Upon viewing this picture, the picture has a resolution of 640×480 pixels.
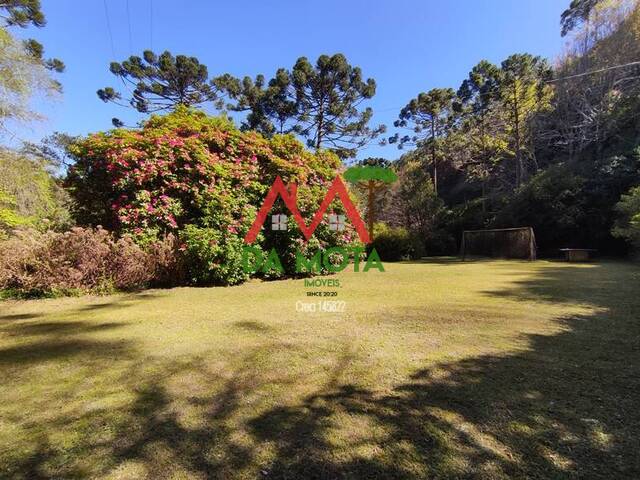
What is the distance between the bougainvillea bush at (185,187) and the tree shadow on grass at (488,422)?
560 centimetres

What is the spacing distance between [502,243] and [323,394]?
1593 centimetres

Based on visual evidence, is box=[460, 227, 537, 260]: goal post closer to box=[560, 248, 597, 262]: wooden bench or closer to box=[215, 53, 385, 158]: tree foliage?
box=[560, 248, 597, 262]: wooden bench

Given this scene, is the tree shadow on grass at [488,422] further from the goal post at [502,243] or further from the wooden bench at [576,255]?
the wooden bench at [576,255]

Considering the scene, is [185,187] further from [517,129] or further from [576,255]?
[517,129]

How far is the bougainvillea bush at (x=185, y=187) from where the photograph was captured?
23.3 ft

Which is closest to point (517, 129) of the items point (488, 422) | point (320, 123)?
point (320, 123)

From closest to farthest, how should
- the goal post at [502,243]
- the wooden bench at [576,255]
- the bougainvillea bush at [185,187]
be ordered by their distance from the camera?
1. the bougainvillea bush at [185,187]
2. the wooden bench at [576,255]
3. the goal post at [502,243]

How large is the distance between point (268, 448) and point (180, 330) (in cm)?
268

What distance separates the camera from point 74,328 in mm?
4172

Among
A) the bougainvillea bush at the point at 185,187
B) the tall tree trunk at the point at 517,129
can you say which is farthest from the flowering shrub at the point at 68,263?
the tall tree trunk at the point at 517,129

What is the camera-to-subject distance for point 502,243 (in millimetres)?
15750

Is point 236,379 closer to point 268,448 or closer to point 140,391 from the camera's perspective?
Result: point 140,391

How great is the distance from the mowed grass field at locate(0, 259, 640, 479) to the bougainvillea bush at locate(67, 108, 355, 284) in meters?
2.67

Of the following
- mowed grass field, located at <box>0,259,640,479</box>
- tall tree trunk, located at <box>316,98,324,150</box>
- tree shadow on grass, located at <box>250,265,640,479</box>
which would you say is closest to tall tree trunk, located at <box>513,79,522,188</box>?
tall tree trunk, located at <box>316,98,324,150</box>
